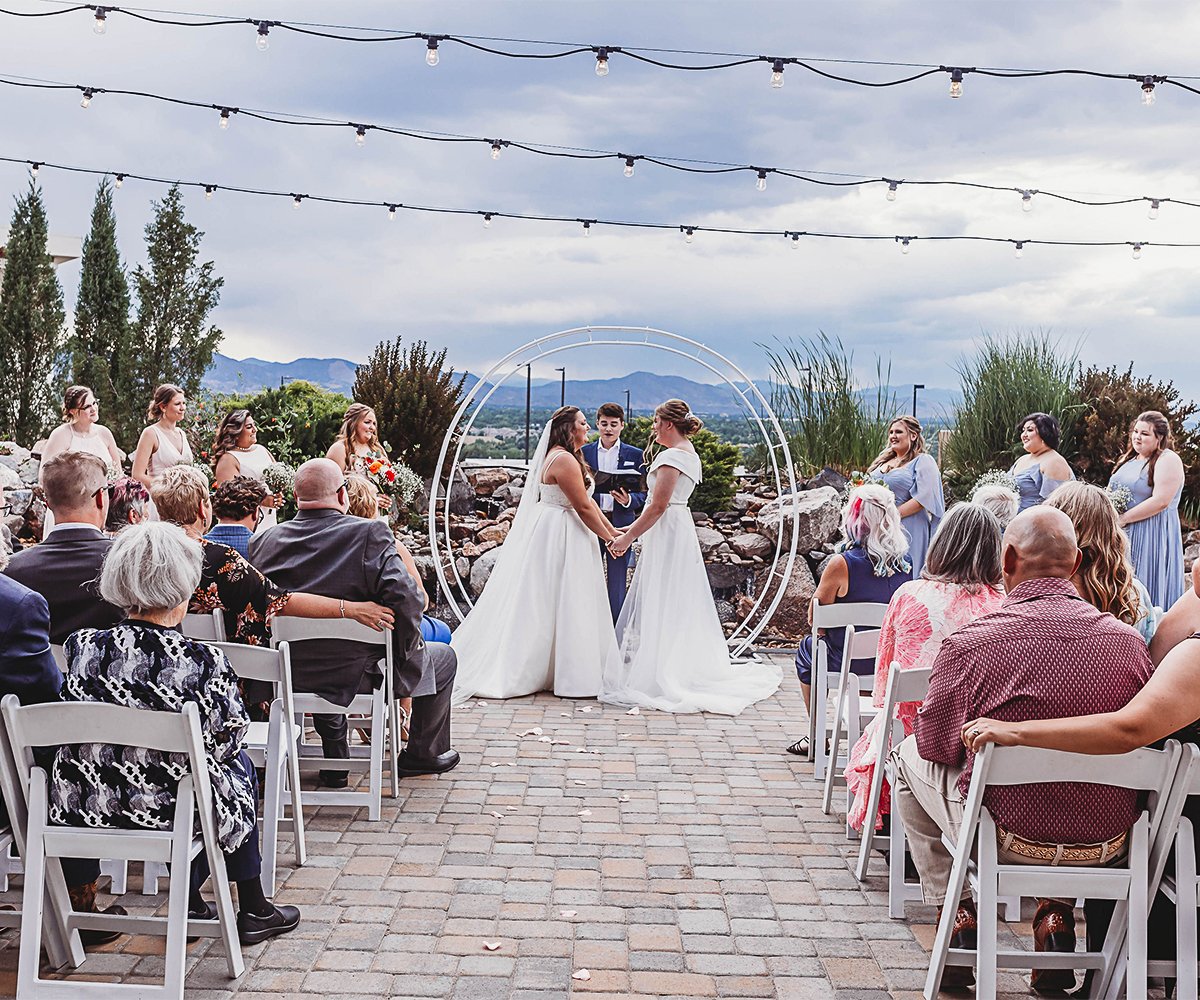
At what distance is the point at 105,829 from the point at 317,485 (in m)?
1.88

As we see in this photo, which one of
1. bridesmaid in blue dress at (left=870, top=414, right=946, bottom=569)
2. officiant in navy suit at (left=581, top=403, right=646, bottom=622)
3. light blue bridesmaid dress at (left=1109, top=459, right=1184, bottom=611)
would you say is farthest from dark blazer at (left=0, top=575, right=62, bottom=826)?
light blue bridesmaid dress at (left=1109, top=459, right=1184, bottom=611)

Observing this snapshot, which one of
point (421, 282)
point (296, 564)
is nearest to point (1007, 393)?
point (296, 564)

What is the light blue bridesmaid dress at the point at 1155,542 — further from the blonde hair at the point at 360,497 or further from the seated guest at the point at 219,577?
the seated guest at the point at 219,577

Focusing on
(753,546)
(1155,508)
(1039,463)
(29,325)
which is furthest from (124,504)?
(29,325)

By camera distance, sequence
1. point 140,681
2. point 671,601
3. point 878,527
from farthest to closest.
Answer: point 671,601 < point 878,527 < point 140,681

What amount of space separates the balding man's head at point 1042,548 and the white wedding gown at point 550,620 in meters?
4.08

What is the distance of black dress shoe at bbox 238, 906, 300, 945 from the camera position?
127 inches

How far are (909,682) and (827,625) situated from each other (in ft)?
4.38

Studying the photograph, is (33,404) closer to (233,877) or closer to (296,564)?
(296,564)

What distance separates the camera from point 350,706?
14.3 feet

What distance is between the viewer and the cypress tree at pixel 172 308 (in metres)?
16.8

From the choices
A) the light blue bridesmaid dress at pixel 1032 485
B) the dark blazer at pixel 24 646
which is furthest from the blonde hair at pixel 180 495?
the light blue bridesmaid dress at pixel 1032 485

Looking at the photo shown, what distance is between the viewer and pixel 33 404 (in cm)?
1598

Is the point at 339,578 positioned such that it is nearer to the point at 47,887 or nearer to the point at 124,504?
the point at 124,504
